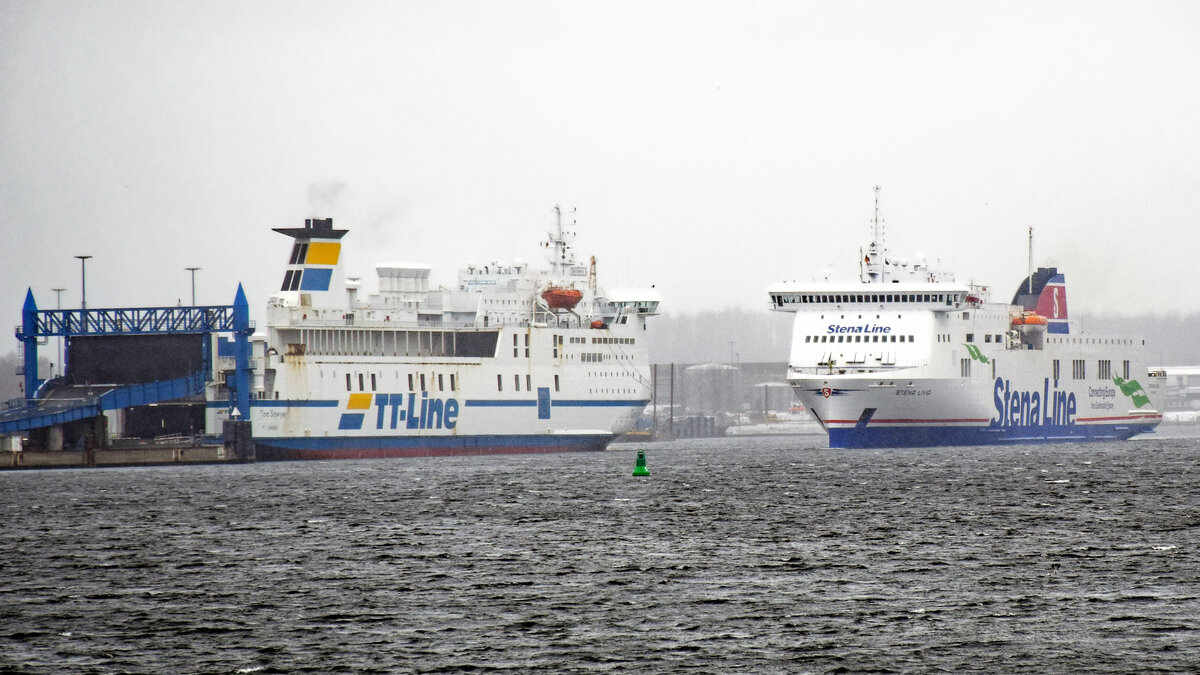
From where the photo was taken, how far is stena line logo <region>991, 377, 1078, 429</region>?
288ft

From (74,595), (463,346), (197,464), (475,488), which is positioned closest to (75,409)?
(197,464)

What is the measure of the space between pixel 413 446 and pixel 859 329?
22.8m

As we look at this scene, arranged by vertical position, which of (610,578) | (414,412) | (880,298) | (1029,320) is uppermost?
(880,298)

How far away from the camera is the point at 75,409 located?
245 ft

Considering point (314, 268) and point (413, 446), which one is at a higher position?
point (314, 268)

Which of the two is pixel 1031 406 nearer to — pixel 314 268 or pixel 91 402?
pixel 314 268

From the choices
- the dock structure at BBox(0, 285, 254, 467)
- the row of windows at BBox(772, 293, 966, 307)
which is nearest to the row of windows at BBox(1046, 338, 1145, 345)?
the row of windows at BBox(772, 293, 966, 307)

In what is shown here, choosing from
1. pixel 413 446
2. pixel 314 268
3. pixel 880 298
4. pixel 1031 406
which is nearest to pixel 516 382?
pixel 413 446

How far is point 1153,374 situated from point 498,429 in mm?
46509

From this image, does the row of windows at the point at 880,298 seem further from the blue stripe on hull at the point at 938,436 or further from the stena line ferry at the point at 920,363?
the blue stripe on hull at the point at 938,436

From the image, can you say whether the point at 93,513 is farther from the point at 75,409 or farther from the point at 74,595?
the point at 75,409

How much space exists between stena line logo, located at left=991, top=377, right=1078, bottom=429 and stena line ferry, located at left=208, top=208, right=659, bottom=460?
18.7m

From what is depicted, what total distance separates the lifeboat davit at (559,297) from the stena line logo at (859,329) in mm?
14315

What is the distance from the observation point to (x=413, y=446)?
8325 centimetres
